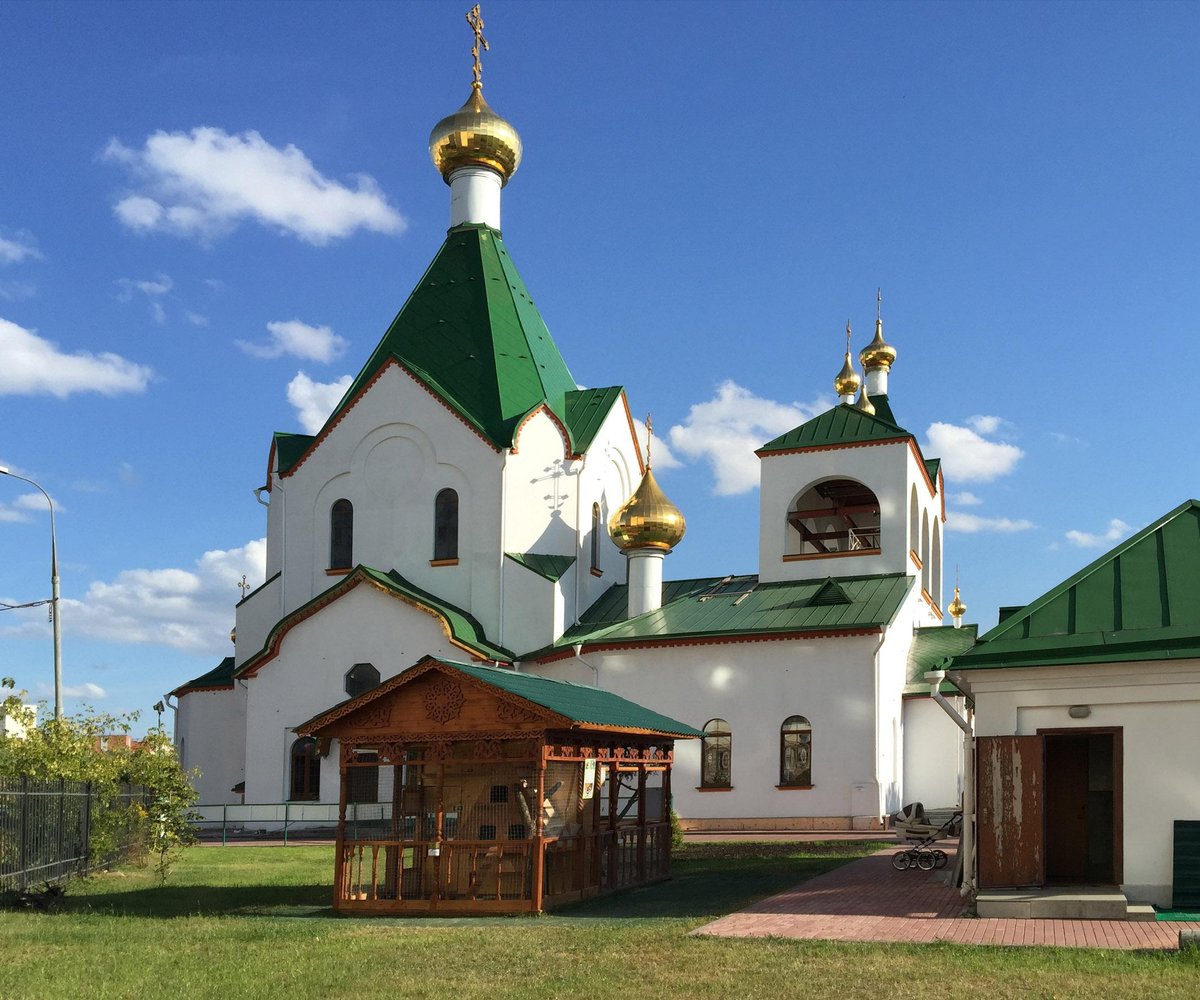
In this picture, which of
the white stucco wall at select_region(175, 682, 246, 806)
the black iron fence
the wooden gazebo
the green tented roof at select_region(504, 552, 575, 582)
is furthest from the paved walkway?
the white stucco wall at select_region(175, 682, 246, 806)

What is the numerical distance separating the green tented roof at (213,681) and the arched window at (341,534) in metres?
3.86

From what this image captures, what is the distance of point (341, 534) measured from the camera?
31516 millimetres

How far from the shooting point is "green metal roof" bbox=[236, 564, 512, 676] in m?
28.1

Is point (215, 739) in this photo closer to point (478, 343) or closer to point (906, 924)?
point (478, 343)

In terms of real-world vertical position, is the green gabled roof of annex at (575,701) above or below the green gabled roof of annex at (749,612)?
below

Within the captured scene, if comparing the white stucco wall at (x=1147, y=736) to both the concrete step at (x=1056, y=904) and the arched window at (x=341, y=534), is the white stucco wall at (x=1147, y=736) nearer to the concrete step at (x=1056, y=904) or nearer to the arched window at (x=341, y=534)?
the concrete step at (x=1056, y=904)

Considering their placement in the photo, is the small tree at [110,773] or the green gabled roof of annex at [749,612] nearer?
the small tree at [110,773]

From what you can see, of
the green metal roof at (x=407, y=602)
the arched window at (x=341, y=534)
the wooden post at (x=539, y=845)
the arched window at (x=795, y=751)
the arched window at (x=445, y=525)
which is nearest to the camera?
the wooden post at (x=539, y=845)

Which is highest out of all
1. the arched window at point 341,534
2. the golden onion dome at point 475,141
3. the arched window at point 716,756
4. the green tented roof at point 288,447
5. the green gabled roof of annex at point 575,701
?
the golden onion dome at point 475,141

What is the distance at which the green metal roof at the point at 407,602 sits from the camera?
2812 centimetres

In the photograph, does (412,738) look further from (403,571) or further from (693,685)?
(403,571)

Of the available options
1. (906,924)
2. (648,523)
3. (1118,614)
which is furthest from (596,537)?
(906,924)

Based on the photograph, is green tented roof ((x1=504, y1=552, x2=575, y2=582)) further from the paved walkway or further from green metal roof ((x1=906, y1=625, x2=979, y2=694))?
the paved walkway

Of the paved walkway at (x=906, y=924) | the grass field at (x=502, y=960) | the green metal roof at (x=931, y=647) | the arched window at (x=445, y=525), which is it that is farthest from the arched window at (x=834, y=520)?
the grass field at (x=502, y=960)
